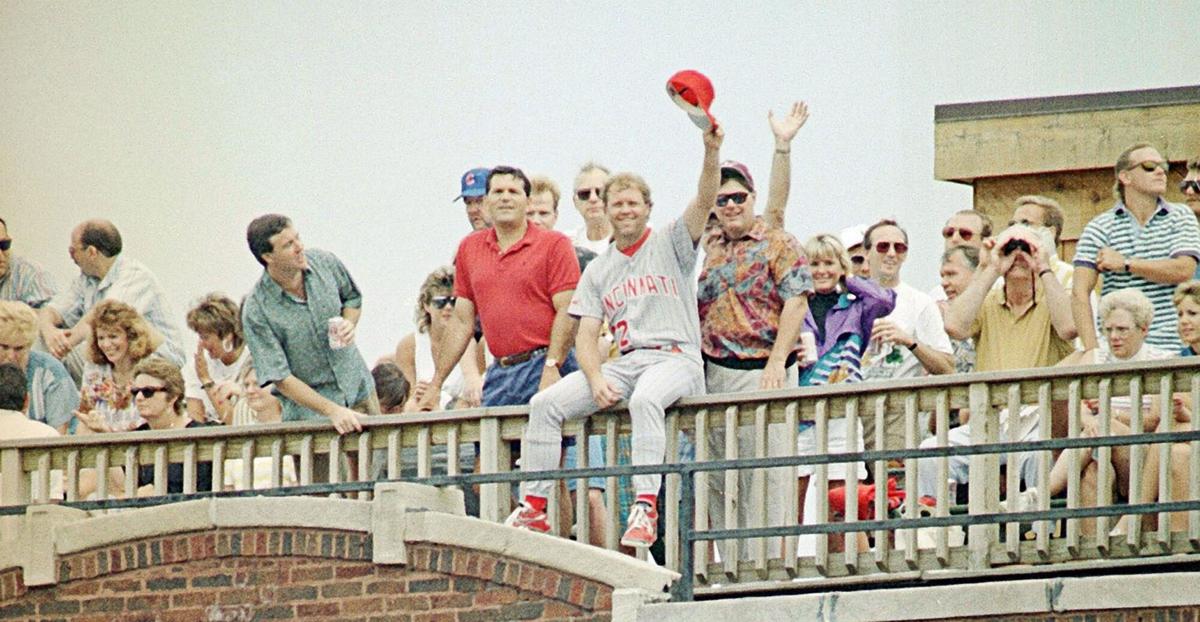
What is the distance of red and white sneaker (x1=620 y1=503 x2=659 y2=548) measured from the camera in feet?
36.1

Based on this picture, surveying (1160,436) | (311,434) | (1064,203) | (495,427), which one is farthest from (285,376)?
(1064,203)

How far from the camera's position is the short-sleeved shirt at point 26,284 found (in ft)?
48.9

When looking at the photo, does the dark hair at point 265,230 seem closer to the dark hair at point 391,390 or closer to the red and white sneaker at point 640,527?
the dark hair at point 391,390

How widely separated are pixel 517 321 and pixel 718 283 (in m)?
0.91

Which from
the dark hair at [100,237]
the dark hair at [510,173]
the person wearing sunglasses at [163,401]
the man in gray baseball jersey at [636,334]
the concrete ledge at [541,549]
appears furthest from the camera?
the dark hair at [100,237]

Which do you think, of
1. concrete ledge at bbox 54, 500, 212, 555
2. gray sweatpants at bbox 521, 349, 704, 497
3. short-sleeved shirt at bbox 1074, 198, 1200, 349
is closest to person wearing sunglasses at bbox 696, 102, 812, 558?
gray sweatpants at bbox 521, 349, 704, 497

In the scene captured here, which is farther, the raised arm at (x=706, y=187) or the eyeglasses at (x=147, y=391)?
the eyeglasses at (x=147, y=391)

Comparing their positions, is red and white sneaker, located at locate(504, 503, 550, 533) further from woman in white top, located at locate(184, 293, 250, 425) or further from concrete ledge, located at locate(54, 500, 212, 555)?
woman in white top, located at locate(184, 293, 250, 425)

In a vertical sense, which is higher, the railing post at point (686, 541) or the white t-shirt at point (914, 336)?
the white t-shirt at point (914, 336)

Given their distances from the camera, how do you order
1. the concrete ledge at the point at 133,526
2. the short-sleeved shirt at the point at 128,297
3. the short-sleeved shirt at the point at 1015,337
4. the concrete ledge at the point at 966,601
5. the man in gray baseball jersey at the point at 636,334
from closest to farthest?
1. the concrete ledge at the point at 966,601
2. the man in gray baseball jersey at the point at 636,334
3. the short-sleeved shirt at the point at 1015,337
4. the concrete ledge at the point at 133,526
5. the short-sleeved shirt at the point at 128,297

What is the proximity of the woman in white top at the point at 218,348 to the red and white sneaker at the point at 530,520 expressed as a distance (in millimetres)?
2495

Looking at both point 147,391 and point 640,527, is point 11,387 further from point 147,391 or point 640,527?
point 640,527

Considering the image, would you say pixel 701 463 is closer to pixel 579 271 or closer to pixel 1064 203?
pixel 579 271

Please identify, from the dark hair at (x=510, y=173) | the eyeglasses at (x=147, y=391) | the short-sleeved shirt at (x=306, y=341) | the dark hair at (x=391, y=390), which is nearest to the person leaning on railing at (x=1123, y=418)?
the dark hair at (x=510, y=173)
